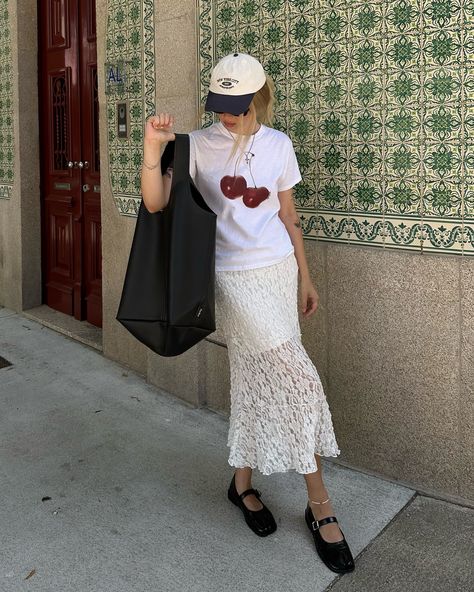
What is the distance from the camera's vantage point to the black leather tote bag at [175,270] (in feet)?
8.39

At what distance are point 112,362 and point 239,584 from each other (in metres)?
2.89

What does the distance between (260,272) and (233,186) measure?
0.34 meters

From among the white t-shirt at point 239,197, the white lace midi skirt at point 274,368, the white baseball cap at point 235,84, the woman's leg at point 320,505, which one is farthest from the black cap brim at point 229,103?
the woman's leg at point 320,505

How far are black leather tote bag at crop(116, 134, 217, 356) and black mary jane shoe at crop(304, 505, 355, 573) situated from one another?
3.01 feet

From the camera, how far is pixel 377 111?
3258mm

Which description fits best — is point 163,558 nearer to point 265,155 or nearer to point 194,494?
point 194,494

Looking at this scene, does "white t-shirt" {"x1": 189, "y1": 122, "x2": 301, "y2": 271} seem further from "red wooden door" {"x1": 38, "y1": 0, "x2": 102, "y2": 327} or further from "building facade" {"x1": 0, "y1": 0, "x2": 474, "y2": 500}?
"red wooden door" {"x1": 38, "y1": 0, "x2": 102, "y2": 327}

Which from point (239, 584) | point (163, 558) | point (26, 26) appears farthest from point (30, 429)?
point (26, 26)

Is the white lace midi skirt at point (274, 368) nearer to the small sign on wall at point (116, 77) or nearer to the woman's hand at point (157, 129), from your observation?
the woman's hand at point (157, 129)

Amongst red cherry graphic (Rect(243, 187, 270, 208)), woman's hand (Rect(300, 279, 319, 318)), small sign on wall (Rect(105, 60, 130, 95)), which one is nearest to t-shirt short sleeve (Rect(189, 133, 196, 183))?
red cherry graphic (Rect(243, 187, 270, 208))

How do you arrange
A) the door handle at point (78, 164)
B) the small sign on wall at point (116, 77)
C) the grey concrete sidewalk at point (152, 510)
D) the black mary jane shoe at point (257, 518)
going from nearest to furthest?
the grey concrete sidewalk at point (152, 510), the black mary jane shoe at point (257, 518), the small sign on wall at point (116, 77), the door handle at point (78, 164)

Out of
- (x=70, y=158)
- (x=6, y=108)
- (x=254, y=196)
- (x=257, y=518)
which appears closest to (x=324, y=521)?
(x=257, y=518)

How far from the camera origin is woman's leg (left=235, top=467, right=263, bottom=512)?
309cm

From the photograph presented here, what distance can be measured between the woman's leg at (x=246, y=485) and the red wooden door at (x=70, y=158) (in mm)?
3108
